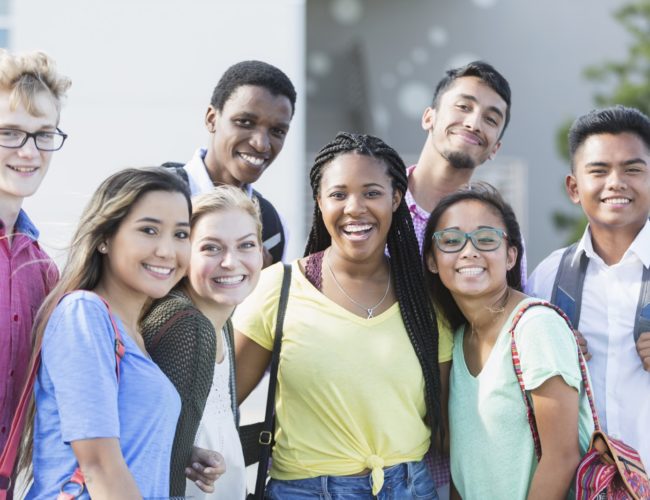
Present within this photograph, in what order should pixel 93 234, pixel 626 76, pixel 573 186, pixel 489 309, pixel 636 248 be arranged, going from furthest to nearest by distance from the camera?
pixel 626 76
pixel 573 186
pixel 636 248
pixel 489 309
pixel 93 234

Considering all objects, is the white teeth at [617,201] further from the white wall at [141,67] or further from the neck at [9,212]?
the white wall at [141,67]

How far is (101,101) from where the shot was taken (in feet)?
24.9

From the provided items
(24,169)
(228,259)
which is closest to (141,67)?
(24,169)

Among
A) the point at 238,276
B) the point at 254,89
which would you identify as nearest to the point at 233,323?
the point at 238,276

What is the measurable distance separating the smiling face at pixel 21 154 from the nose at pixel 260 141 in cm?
131

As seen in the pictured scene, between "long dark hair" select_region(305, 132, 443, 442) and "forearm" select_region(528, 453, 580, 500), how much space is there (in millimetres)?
427

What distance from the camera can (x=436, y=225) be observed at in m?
3.35

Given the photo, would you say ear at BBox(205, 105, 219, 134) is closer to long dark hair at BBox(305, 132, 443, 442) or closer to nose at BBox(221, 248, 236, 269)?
long dark hair at BBox(305, 132, 443, 442)

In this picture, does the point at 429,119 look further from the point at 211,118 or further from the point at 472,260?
the point at 472,260

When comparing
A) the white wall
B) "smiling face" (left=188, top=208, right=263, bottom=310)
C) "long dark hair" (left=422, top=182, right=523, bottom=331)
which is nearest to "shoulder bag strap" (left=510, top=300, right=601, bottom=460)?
"long dark hair" (left=422, top=182, right=523, bottom=331)

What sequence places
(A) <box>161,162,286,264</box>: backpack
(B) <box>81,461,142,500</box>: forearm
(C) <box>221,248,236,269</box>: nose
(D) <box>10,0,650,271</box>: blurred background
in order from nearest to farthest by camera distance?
1. (B) <box>81,461,142,500</box>: forearm
2. (C) <box>221,248,236,269</box>: nose
3. (A) <box>161,162,286,264</box>: backpack
4. (D) <box>10,0,650,271</box>: blurred background

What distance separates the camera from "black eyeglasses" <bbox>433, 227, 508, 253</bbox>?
323 centimetres

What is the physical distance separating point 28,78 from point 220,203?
0.75 m

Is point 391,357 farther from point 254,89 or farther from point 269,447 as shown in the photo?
point 254,89
